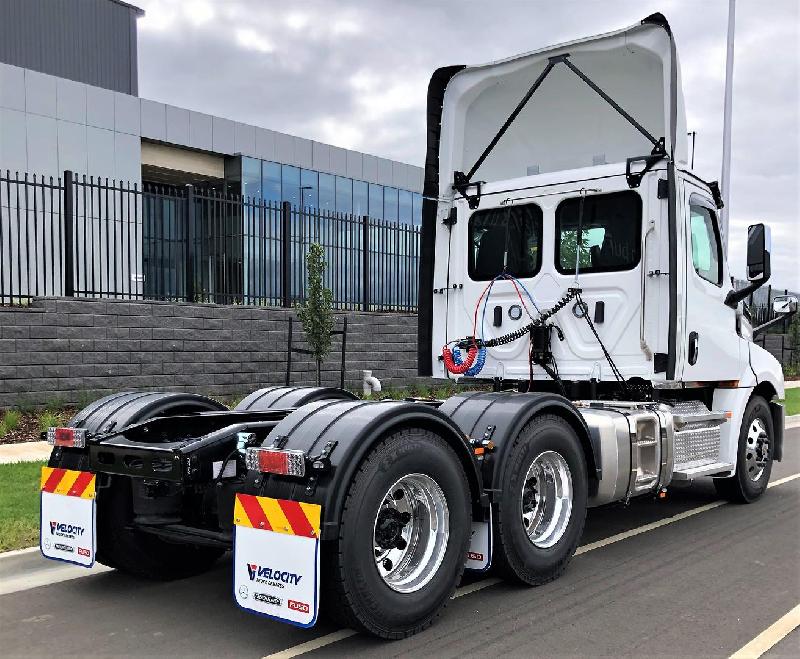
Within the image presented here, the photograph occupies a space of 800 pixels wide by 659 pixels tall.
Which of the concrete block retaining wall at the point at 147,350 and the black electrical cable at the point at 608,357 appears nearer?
the black electrical cable at the point at 608,357

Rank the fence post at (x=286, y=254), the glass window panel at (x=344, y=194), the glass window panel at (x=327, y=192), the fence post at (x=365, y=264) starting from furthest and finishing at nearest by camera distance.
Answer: the glass window panel at (x=344, y=194) < the glass window panel at (x=327, y=192) < the fence post at (x=365, y=264) < the fence post at (x=286, y=254)

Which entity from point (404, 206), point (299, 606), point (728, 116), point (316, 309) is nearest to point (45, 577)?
point (299, 606)

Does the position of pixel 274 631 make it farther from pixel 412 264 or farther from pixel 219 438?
pixel 412 264

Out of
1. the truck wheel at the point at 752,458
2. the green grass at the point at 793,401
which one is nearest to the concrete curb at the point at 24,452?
the truck wheel at the point at 752,458

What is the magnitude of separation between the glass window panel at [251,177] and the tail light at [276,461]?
29097 millimetres

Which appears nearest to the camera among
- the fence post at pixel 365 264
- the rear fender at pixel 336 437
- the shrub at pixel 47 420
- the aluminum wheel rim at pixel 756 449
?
the rear fender at pixel 336 437

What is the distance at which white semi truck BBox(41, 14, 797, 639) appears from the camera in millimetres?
4027

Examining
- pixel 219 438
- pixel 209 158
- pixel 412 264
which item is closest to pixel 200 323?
pixel 412 264

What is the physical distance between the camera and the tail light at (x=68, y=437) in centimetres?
487

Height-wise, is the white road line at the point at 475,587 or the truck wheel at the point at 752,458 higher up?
the truck wheel at the point at 752,458

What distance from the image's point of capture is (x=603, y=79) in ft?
23.6

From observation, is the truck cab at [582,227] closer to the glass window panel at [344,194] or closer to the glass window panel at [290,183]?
the glass window panel at [290,183]

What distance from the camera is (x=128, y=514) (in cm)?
493

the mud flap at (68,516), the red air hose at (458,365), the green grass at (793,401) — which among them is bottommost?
the green grass at (793,401)
